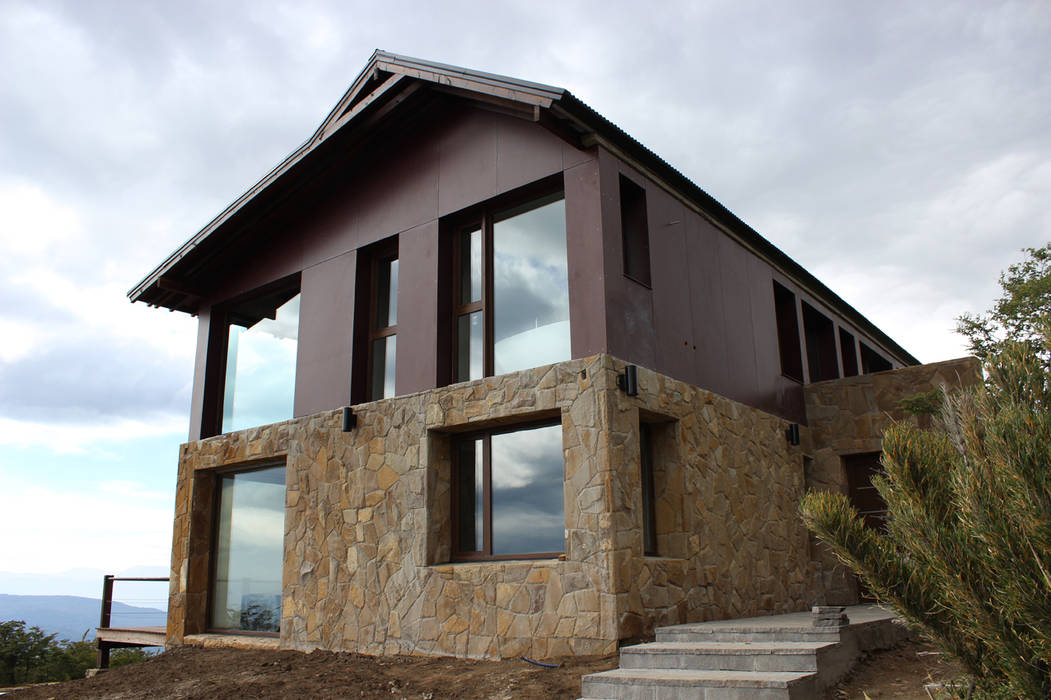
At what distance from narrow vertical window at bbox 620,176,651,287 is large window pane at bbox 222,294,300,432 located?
17.7 feet

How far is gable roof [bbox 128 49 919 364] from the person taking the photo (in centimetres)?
836

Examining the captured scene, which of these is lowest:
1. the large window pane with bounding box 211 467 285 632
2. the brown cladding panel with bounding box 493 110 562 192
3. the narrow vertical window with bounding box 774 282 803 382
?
the large window pane with bounding box 211 467 285 632

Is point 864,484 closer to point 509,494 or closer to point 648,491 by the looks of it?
point 648,491

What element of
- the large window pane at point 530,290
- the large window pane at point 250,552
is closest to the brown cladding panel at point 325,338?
the large window pane at point 250,552

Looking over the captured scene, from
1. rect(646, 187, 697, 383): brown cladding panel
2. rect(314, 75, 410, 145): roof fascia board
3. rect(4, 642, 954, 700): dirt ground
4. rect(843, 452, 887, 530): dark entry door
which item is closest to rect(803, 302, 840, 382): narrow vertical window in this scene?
rect(843, 452, 887, 530): dark entry door

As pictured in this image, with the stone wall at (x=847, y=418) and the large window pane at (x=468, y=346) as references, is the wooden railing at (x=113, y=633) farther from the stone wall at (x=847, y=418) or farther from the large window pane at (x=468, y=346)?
the stone wall at (x=847, y=418)

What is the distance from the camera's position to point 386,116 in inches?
418

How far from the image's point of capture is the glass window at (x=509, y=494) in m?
8.20

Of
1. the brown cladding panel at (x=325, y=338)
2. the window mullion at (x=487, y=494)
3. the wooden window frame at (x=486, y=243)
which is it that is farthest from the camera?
the brown cladding panel at (x=325, y=338)

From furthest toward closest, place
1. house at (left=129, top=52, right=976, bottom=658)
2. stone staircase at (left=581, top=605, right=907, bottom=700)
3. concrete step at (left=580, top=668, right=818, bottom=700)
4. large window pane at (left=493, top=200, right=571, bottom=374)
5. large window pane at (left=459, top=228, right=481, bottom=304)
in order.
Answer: large window pane at (left=459, top=228, right=481, bottom=304), large window pane at (left=493, top=200, right=571, bottom=374), house at (left=129, top=52, right=976, bottom=658), stone staircase at (left=581, top=605, right=907, bottom=700), concrete step at (left=580, top=668, right=818, bottom=700)

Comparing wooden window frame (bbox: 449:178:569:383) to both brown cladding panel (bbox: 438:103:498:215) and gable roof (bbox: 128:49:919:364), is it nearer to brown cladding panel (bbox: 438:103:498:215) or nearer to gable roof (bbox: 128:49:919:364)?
brown cladding panel (bbox: 438:103:498:215)

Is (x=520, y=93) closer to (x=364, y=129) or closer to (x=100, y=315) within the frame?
(x=364, y=129)

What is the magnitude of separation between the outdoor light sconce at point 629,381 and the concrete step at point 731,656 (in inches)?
94.1

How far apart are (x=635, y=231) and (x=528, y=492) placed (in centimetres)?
328
